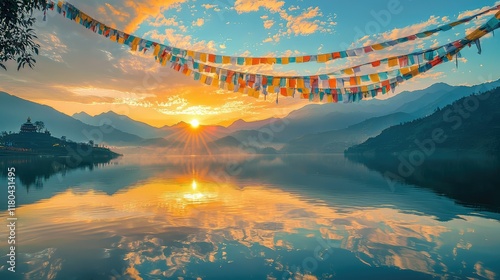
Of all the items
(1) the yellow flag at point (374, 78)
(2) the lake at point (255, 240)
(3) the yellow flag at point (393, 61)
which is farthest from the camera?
(1) the yellow flag at point (374, 78)

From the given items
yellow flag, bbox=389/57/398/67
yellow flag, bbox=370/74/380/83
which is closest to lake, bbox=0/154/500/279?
yellow flag, bbox=370/74/380/83

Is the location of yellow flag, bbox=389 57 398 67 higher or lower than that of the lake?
higher

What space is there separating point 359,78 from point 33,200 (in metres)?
30.3

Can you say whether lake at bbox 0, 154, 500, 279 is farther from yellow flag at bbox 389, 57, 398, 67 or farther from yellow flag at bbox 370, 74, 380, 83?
yellow flag at bbox 389, 57, 398, 67

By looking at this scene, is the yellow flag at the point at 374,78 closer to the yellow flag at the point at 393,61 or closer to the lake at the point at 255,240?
the yellow flag at the point at 393,61

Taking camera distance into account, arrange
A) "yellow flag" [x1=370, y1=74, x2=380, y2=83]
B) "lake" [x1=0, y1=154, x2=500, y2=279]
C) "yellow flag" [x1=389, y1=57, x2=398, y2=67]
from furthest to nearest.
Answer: "yellow flag" [x1=370, y1=74, x2=380, y2=83]
"yellow flag" [x1=389, y1=57, x2=398, y2=67]
"lake" [x1=0, y1=154, x2=500, y2=279]

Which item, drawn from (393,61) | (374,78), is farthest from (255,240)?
(393,61)

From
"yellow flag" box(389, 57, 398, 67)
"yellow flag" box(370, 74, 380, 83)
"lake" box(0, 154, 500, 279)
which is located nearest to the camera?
"lake" box(0, 154, 500, 279)

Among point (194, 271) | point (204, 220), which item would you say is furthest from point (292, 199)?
point (194, 271)

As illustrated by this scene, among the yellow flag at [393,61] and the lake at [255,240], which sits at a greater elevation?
the yellow flag at [393,61]

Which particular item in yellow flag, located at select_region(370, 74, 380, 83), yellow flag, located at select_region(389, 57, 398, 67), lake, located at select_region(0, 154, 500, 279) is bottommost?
lake, located at select_region(0, 154, 500, 279)

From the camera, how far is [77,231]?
17.2 m

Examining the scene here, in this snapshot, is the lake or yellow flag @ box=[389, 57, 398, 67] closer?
the lake

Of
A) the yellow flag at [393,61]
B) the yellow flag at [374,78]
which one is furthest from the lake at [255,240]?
the yellow flag at [393,61]
